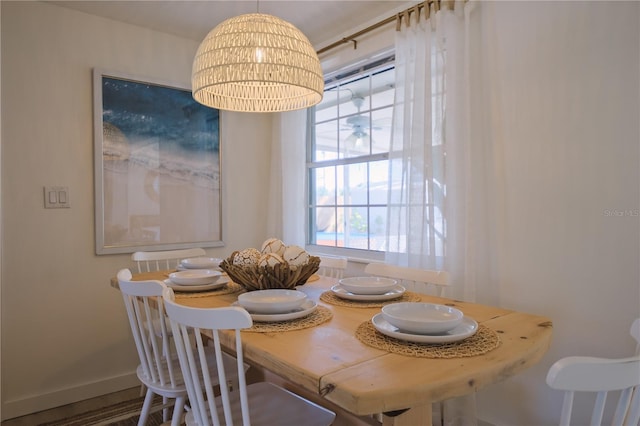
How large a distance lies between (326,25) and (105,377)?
2.76 m

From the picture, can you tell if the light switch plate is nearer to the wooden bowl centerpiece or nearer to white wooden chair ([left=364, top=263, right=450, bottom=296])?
the wooden bowl centerpiece

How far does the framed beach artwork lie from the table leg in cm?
225

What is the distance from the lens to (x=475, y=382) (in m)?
0.89

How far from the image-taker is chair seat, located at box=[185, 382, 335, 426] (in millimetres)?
1313

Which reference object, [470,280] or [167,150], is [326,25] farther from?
[470,280]

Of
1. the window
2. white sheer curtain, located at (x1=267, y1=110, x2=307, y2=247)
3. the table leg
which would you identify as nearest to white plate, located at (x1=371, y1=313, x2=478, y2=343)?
the table leg

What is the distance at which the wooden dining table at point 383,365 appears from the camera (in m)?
0.83

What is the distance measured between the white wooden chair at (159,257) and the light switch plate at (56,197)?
509mm

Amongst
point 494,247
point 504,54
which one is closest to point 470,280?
point 494,247

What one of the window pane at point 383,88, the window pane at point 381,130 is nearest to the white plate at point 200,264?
the window pane at point 381,130

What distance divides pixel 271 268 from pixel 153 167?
5.38 feet

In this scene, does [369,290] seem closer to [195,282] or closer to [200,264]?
[195,282]

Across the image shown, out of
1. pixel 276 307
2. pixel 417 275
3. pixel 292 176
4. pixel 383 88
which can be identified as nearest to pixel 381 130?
pixel 383 88

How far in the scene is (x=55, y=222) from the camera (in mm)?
2465
